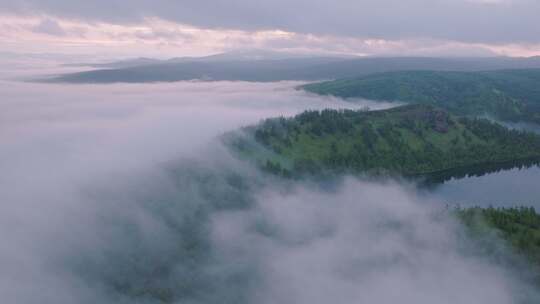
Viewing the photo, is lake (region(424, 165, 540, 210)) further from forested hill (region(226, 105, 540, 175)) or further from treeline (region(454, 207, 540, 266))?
treeline (region(454, 207, 540, 266))

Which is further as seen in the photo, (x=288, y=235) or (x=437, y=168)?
(x=437, y=168)

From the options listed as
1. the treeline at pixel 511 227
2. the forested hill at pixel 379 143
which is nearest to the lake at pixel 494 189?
the forested hill at pixel 379 143

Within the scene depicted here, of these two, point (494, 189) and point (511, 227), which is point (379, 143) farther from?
point (511, 227)

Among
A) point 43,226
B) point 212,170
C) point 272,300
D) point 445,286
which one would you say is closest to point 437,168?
point 212,170

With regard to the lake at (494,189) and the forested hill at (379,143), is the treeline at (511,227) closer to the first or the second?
the lake at (494,189)

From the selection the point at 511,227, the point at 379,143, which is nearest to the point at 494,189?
the point at 379,143

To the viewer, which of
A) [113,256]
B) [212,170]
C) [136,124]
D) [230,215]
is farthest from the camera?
[136,124]

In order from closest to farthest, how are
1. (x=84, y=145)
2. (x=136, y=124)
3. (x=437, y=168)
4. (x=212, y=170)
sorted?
(x=212, y=170)
(x=437, y=168)
(x=84, y=145)
(x=136, y=124)

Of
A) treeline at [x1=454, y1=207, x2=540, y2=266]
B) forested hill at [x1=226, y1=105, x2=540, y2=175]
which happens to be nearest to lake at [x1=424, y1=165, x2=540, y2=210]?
forested hill at [x1=226, y1=105, x2=540, y2=175]

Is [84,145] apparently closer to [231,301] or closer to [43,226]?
[43,226]
